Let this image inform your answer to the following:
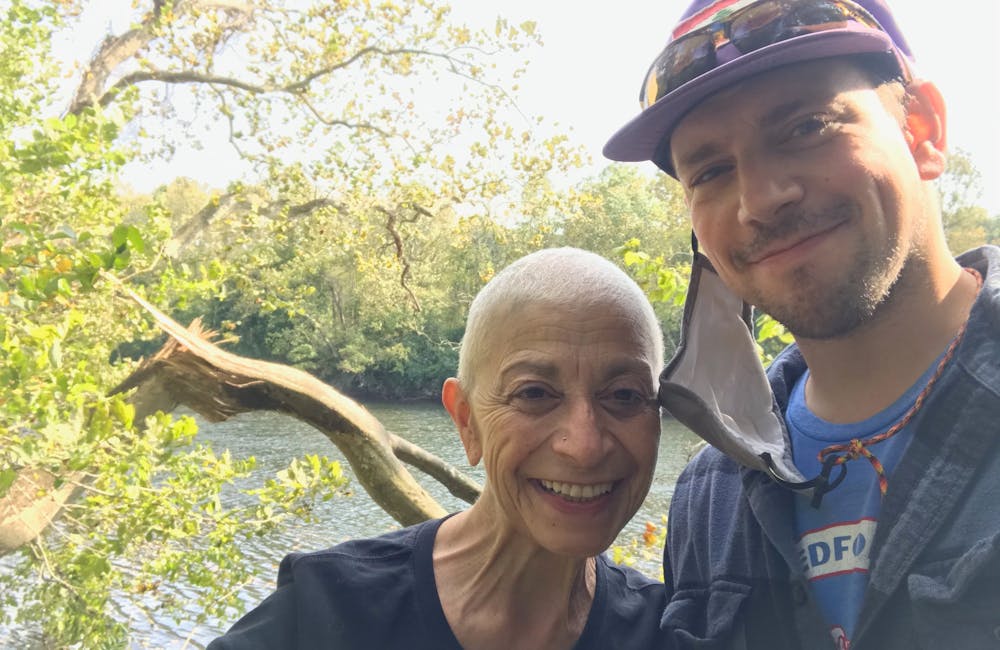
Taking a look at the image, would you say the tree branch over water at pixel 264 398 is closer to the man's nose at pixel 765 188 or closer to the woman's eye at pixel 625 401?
the woman's eye at pixel 625 401

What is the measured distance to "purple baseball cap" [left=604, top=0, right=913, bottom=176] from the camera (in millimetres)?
1152

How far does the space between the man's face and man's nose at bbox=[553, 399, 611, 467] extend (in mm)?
Answer: 367

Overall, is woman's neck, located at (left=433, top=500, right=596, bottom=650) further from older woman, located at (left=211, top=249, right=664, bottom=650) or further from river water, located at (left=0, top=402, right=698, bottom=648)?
river water, located at (left=0, top=402, right=698, bottom=648)

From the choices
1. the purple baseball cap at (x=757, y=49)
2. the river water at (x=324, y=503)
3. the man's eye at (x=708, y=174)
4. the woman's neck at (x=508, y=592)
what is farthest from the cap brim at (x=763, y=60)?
the river water at (x=324, y=503)

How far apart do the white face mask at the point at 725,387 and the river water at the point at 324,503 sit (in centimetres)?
203

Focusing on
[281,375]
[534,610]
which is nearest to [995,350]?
[534,610]

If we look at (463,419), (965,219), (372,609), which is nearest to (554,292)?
(463,419)

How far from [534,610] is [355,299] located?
16733mm

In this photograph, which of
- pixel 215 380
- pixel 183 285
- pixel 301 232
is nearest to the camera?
pixel 215 380

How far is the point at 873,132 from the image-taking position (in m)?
1.19

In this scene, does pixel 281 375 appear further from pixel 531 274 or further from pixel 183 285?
pixel 531 274

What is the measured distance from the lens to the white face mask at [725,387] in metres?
1.35

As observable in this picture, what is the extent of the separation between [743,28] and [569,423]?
→ 0.75 m

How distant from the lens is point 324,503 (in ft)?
24.8
